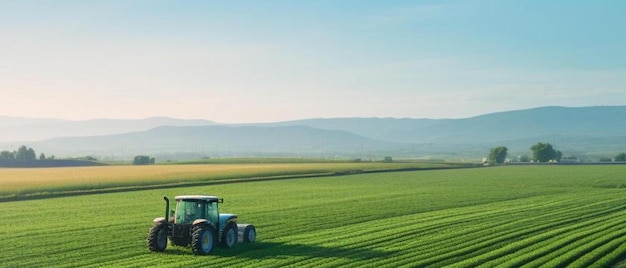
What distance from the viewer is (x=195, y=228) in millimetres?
21828

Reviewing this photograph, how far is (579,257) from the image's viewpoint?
21000mm

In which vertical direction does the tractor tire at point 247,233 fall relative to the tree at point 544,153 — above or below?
below

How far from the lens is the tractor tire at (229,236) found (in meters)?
23.0

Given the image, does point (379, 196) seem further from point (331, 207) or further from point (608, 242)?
point (608, 242)

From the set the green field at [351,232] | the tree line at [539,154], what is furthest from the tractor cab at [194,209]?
the tree line at [539,154]

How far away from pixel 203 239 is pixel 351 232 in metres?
6.69

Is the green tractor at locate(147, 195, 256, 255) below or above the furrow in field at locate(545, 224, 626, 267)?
above

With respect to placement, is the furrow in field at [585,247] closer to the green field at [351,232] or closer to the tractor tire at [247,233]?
the green field at [351,232]

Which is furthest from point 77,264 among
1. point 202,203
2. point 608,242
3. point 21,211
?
point 21,211

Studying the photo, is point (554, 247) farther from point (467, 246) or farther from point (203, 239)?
point (203, 239)

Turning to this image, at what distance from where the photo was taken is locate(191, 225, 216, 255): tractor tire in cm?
2148

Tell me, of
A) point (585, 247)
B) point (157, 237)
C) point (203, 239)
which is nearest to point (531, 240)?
point (585, 247)

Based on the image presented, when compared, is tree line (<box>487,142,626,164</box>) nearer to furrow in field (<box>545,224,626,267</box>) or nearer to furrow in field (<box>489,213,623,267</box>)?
furrow in field (<box>489,213,623,267</box>)

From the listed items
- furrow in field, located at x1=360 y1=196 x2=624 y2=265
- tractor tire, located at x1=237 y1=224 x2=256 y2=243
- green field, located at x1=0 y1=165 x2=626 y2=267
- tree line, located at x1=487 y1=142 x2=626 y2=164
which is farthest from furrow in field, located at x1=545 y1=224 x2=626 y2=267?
tree line, located at x1=487 y1=142 x2=626 y2=164
